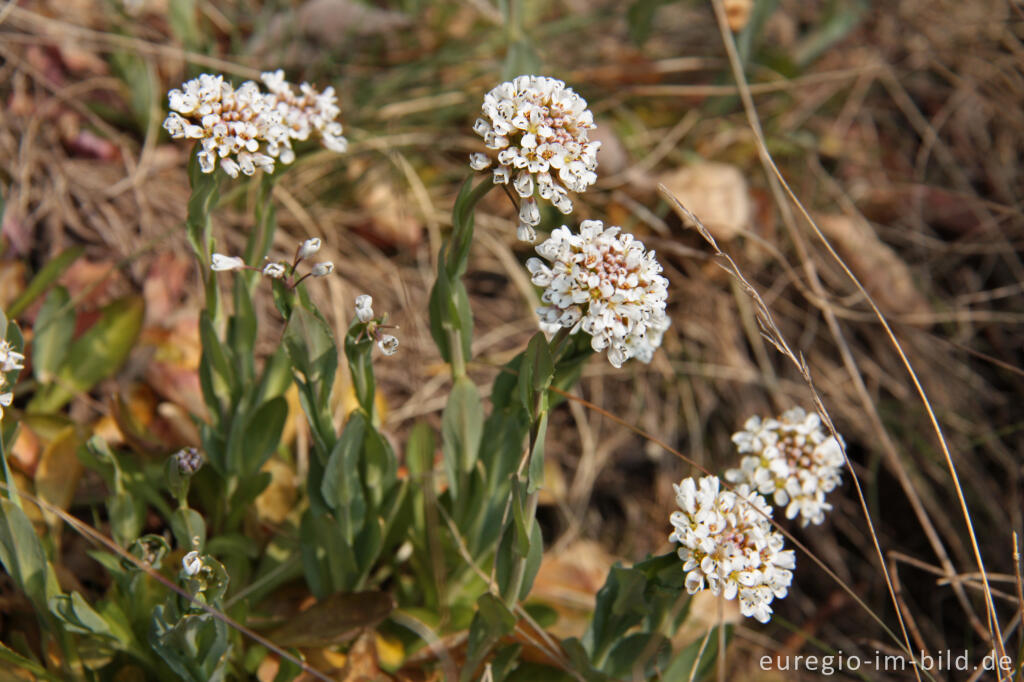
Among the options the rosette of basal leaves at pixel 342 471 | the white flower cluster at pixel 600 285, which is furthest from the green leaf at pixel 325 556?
the white flower cluster at pixel 600 285

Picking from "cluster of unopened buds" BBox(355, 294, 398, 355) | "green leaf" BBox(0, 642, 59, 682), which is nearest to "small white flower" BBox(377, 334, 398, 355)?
"cluster of unopened buds" BBox(355, 294, 398, 355)

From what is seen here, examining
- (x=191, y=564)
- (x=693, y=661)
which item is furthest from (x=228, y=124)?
(x=693, y=661)

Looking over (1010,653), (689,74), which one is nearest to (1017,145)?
(689,74)

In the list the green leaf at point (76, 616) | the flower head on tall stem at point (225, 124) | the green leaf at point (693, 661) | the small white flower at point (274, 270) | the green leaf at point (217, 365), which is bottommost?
the green leaf at point (693, 661)

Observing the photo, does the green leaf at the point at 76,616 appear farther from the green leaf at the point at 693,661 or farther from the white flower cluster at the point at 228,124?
the green leaf at the point at 693,661

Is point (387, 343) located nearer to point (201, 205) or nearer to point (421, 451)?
point (201, 205)

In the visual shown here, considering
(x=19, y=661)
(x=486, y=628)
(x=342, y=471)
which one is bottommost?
(x=486, y=628)

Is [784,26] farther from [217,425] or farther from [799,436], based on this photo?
[217,425]
